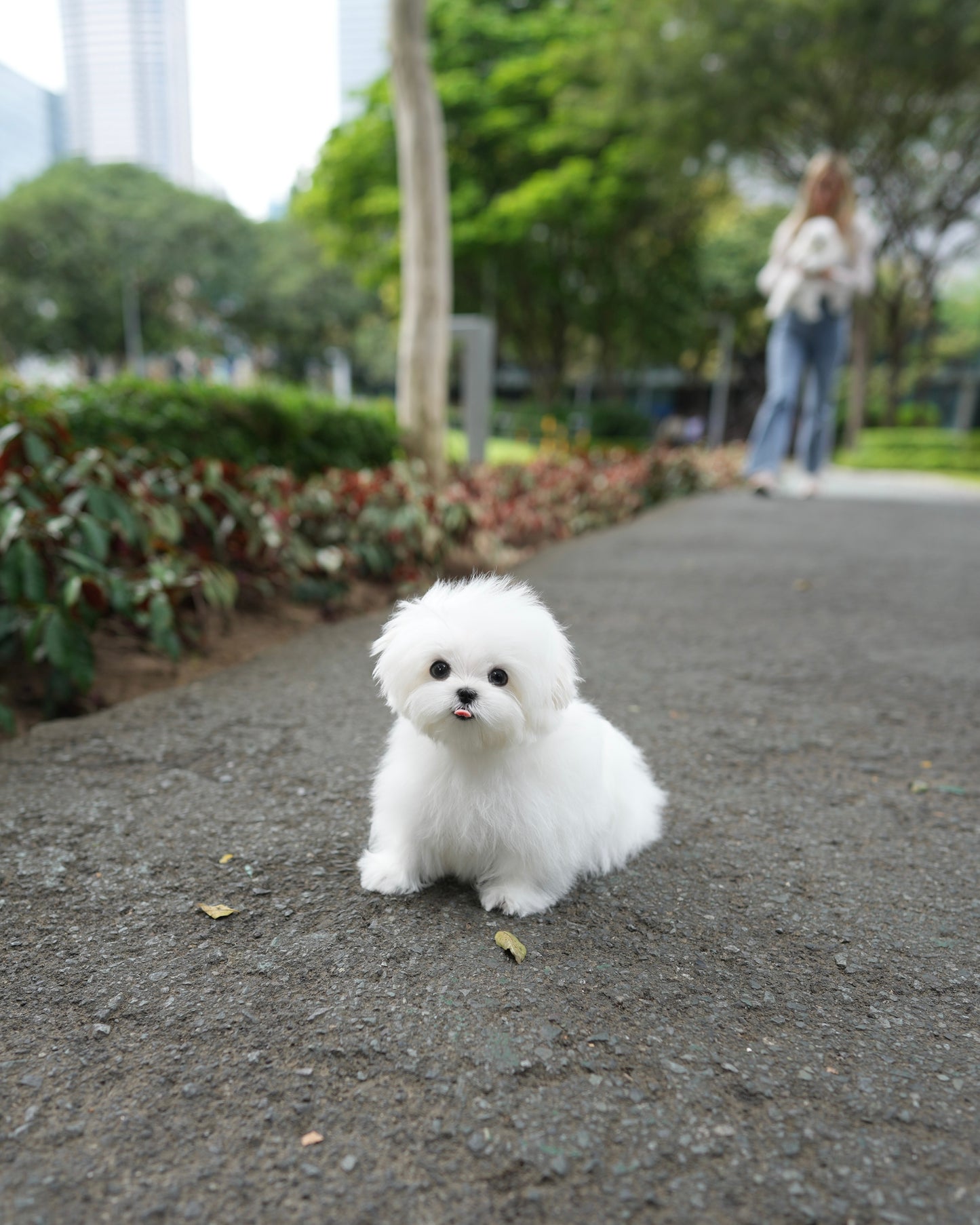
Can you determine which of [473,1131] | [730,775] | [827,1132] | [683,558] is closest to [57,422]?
[730,775]

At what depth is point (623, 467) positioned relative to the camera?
10.5 metres

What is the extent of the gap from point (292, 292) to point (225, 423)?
41.8m

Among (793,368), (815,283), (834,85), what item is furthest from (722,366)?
(815,283)

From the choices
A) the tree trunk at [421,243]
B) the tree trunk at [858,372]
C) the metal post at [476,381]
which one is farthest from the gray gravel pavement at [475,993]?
the tree trunk at [858,372]

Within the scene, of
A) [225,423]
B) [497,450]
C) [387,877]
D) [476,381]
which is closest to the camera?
[387,877]

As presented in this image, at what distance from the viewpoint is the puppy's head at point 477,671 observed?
195 centimetres

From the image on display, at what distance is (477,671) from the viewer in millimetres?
1982

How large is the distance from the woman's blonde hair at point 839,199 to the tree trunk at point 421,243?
3500 millimetres

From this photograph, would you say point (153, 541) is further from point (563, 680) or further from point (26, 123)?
point (26, 123)

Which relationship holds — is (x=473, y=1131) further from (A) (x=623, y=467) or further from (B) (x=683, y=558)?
(A) (x=623, y=467)

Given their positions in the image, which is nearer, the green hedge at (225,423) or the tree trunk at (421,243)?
the green hedge at (225,423)

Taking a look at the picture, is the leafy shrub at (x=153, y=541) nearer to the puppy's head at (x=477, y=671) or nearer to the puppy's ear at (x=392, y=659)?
the puppy's ear at (x=392, y=659)

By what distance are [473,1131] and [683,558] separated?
5.73 m

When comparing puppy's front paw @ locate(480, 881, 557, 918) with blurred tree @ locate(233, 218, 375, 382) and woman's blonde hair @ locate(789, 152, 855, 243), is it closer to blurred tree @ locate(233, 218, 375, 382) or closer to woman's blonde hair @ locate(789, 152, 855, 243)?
woman's blonde hair @ locate(789, 152, 855, 243)
